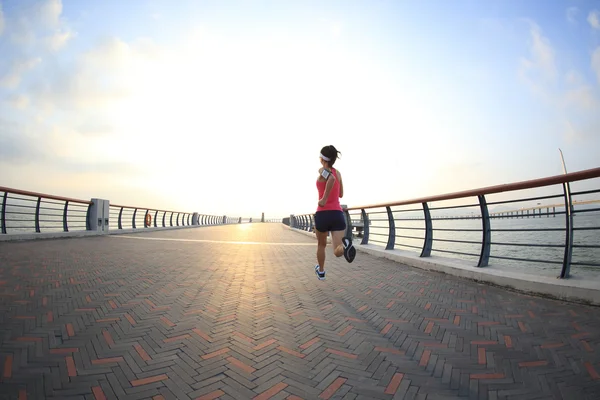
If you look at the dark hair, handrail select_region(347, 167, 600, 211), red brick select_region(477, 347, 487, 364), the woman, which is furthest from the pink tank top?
handrail select_region(347, 167, 600, 211)

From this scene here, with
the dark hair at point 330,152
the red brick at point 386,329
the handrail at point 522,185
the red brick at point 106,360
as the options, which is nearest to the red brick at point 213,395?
the red brick at point 106,360

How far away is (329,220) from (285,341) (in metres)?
2.07

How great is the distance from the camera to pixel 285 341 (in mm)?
2500

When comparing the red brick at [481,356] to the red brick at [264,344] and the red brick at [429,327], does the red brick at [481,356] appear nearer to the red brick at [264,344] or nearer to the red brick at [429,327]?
the red brick at [429,327]

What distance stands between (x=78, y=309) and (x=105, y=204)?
12310 mm

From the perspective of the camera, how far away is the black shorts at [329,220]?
4.20m

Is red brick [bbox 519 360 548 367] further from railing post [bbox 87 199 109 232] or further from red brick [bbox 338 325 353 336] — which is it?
railing post [bbox 87 199 109 232]

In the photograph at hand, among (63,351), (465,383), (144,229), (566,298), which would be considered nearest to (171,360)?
(63,351)

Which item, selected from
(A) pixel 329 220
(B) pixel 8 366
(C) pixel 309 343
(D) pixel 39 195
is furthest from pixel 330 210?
(D) pixel 39 195

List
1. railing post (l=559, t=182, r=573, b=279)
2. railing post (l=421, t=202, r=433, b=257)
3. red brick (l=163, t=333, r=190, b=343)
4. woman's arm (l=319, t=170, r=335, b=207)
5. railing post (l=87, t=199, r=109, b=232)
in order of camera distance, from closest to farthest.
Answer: red brick (l=163, t=333, r=190, b=343)
railing post (l=559, t=182, r=573, b=279)
woman's arm (l=319, t=170, r=335, b=207)
railing post (l=421, t=202, r=433, b=257)
railing post (l=87, t=199, r=109, b=232)

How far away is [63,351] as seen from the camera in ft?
7.27

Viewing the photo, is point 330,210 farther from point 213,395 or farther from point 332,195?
point 213,395

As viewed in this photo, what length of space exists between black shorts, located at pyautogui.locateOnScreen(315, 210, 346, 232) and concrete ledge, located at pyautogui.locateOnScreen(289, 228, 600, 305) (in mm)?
2562

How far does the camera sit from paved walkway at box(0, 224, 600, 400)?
72.3 inches
